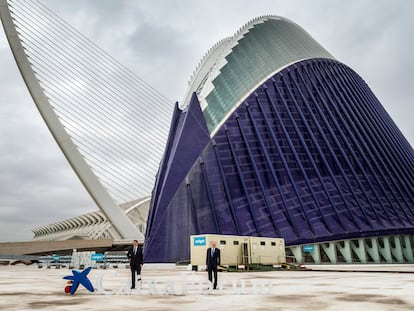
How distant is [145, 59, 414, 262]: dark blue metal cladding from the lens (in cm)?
3588

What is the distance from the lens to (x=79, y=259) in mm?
41406

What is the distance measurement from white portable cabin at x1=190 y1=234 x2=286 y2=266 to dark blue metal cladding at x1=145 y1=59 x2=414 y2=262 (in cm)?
381

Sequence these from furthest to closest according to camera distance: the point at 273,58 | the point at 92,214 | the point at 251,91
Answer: the point at 92,214
the point at 273,58
the point at 251,91

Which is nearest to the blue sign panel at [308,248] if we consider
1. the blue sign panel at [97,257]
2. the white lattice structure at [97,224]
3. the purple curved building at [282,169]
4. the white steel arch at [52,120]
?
the purple curved building at [282,169]

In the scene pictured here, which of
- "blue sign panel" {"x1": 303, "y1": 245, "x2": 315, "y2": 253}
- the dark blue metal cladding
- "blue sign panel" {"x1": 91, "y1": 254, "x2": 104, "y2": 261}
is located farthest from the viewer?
"blue sign panel" {"x1": 91, "y1": 254, "x2": 104, "y2": 261}

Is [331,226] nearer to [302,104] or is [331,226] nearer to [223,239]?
[223,239]

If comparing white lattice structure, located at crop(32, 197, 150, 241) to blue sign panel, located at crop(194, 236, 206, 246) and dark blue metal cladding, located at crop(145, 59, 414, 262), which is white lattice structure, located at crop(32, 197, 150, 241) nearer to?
dark blue metal cladding, located at crop(145, 59, 414, 262)

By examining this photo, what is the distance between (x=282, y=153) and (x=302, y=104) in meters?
9.29

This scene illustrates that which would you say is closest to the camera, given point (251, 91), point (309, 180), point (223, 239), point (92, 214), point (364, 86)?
point (223, 239)

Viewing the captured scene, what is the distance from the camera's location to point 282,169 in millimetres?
40625

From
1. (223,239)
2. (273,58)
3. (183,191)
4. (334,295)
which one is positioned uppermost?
(273,58)

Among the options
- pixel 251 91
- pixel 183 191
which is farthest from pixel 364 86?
pixel 183 191

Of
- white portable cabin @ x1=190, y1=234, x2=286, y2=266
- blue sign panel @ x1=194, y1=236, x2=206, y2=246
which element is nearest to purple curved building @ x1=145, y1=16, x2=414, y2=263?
white portable cabin @ x1=190, y1=234, x2=286, y2=266

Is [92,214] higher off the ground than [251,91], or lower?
lower
